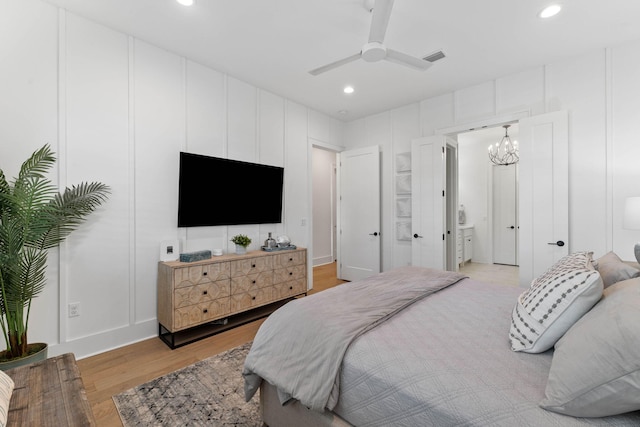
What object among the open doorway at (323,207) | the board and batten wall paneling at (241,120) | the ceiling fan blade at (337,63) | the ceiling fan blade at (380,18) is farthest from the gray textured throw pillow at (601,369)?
the open doorway at (323,207)

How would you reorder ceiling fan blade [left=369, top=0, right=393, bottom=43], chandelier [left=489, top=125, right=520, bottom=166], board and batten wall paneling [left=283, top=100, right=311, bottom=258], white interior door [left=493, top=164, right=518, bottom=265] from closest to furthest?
ceiling fan blade [left=369, top=0, right=393, bottom=43], board and batten wall paneling [left=283, top=100, right=311, bottom=258], chandelier [left=489, top=125, right=520, bottom=166], white interior door [left=493, top=164, right=518, bottom=265]

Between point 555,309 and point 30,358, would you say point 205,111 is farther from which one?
point 555,309

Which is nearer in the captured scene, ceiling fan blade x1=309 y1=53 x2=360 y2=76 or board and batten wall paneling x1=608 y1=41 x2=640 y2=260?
ceiling fan blade x1=309 y1=53 x2=360 y2=76

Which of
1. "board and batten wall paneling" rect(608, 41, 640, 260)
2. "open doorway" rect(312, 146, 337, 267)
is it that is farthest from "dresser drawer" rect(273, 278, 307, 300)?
"board and batten wall paneling" rect(608, 41, 640, 260)

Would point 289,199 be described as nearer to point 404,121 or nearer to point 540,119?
point 404,121

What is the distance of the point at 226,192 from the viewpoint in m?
3.39

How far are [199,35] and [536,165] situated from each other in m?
3.80

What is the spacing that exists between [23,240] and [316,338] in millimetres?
2126

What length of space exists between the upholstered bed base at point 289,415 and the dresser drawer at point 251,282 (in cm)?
160

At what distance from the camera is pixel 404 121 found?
4.39 m

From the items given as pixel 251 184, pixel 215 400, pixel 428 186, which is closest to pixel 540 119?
pixel 428 186

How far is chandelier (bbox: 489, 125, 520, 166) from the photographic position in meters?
5.60

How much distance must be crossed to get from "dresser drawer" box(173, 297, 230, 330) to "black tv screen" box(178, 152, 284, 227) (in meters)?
0.88

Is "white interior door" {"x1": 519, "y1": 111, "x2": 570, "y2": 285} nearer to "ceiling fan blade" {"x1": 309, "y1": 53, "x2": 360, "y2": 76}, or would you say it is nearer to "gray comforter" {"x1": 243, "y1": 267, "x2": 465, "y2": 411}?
"gray comforter" {"x1": 243, "y1": 267, "x2": 465, "y2": 411}
